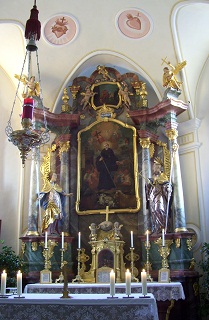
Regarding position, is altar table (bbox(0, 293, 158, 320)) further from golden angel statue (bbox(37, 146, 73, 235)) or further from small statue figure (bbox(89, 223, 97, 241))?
golden angel statue (bbox(37, 146, 73, 235))

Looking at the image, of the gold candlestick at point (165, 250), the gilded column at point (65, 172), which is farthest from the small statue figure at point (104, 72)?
the gold candlestick at point (165, 250)

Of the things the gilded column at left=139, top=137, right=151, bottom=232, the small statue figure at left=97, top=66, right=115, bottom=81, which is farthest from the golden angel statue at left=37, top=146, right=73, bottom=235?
the small statue figure at left=97, top=66, right=115, bottom=81

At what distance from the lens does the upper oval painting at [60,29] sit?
30.8ft

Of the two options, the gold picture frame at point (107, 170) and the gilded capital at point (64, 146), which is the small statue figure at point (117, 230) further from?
the gilded capital at point (64, 146)

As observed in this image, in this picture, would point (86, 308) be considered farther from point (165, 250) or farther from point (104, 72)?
point (104, 72)

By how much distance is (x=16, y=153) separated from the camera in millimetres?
10562

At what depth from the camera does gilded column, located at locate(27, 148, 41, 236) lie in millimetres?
9047

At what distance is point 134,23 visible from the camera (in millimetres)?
9398

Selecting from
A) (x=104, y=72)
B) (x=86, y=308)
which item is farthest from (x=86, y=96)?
(x=86, y=308)

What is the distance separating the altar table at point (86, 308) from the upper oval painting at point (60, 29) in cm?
698

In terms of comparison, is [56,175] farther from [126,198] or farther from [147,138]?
[147,138]

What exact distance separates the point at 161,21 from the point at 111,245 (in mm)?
5360

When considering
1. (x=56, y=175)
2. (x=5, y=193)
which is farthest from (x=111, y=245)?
(x=5, y=193)

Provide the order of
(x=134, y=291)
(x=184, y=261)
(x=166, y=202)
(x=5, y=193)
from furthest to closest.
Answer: (x=5, y=193) → (x=166, y=202) → (x=184, y=261) → (x=134, y=291)
